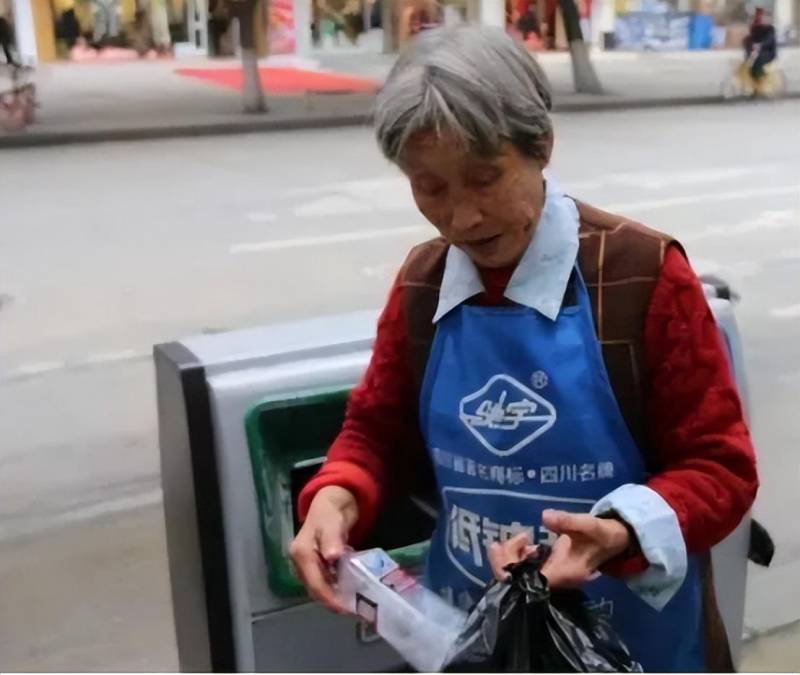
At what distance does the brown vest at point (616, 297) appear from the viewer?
52.4 inches

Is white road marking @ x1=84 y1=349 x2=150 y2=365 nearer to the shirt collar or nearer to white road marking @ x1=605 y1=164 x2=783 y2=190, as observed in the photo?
the shirt collar

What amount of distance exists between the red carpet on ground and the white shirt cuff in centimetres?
1618

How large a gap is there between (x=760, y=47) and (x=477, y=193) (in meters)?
18.1

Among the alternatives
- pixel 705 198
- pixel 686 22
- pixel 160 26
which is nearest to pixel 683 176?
pixel 705 198

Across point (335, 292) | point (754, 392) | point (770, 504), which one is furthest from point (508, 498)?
point (335, 292)

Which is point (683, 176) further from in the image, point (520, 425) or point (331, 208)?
point (520, 425)

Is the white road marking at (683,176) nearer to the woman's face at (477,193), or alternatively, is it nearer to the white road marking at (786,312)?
the white road marking at (786,312)

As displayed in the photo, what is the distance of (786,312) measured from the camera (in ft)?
19.4

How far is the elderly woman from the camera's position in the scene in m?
1.26

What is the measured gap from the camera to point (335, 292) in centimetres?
645

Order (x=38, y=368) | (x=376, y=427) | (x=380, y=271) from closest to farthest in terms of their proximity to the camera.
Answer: (x=376, y=427)
(x=38, y=368)
(x=380, y=271)

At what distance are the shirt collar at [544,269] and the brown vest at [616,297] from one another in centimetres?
2

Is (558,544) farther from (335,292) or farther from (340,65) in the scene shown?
(340,65)

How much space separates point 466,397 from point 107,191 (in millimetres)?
8941
